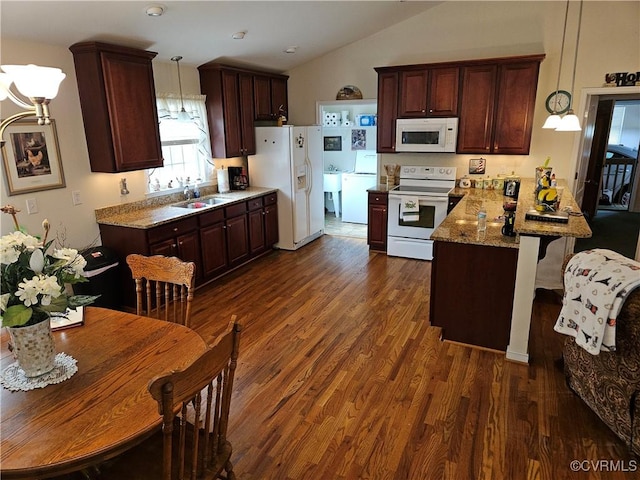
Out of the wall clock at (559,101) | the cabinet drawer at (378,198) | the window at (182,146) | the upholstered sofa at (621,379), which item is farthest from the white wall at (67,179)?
the wall clock at (559,101)

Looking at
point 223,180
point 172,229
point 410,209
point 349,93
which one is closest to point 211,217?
point 172,229

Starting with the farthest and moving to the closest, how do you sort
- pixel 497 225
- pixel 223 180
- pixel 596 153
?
pixel 596 153
pixel 223 180
pixel 497 225

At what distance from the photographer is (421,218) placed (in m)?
5.11

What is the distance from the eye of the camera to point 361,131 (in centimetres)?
734

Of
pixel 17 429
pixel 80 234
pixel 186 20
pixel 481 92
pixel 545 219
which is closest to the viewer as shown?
pixel 17 429

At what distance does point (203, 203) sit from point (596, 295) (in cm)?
388

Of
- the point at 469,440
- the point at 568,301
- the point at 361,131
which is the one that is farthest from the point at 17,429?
the point at 361,131

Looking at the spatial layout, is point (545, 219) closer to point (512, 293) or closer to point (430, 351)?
point (512, 293)

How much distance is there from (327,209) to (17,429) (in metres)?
7.02

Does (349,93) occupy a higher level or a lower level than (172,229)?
higher

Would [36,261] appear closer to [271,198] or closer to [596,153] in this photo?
[271,198]

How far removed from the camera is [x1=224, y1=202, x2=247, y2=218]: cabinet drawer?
15.5 feet

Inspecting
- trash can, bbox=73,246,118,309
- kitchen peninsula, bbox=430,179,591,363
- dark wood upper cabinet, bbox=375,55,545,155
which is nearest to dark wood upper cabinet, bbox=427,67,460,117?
dark wood upper cabinet, bbox=375,55,545,155

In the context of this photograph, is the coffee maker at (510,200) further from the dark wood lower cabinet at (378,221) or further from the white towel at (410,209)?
the dark wood lower cabinet at (378,221)
